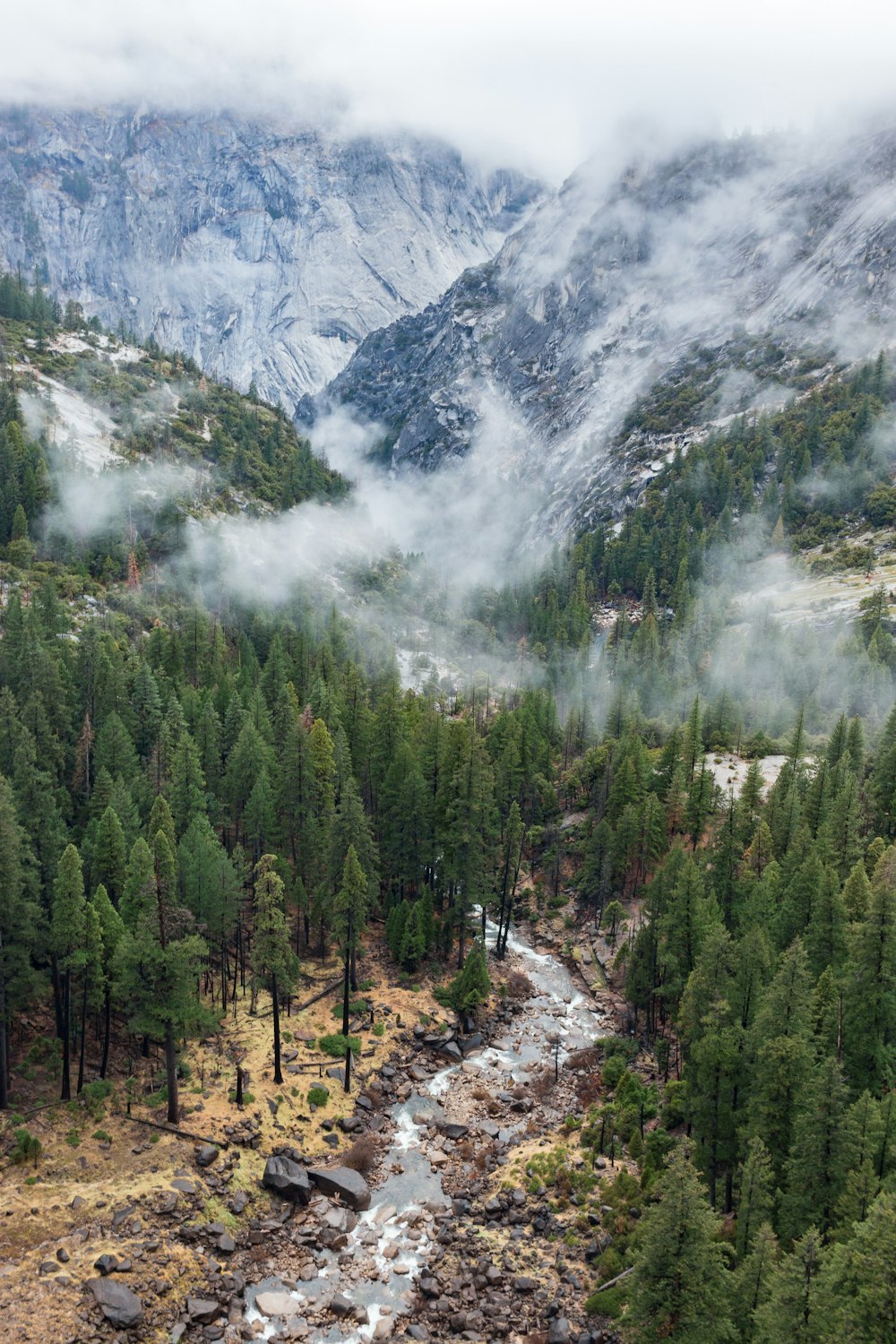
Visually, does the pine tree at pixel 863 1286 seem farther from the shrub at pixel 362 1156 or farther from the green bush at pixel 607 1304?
the shrub at pixel 362 1156

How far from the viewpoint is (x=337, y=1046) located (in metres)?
58.4

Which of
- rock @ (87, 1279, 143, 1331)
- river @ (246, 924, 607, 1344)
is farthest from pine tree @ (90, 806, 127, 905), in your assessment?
rock @ (87, 1279, 143, 1331)

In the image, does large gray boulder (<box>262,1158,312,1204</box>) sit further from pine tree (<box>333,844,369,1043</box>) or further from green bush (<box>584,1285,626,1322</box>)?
green bush (<box>584,1285,626,1322</box>)

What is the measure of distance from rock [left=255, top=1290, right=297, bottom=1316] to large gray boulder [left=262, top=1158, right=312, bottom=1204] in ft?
19.8

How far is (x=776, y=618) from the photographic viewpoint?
514 feet

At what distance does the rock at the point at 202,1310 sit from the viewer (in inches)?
1451

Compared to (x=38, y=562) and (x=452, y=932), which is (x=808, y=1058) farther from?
(x=38, y=562)

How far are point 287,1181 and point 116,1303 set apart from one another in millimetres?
10773

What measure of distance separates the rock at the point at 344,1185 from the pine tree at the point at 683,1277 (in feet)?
60.2

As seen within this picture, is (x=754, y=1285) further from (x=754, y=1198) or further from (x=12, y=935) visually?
(x=12, y=935)

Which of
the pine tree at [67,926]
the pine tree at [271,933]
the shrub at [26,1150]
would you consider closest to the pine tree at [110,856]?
the pine tree at [67,926]

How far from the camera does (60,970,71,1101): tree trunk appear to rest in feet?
157

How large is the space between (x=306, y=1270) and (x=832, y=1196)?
23173 mm

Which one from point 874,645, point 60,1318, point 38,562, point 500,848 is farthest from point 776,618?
point 60,1318
